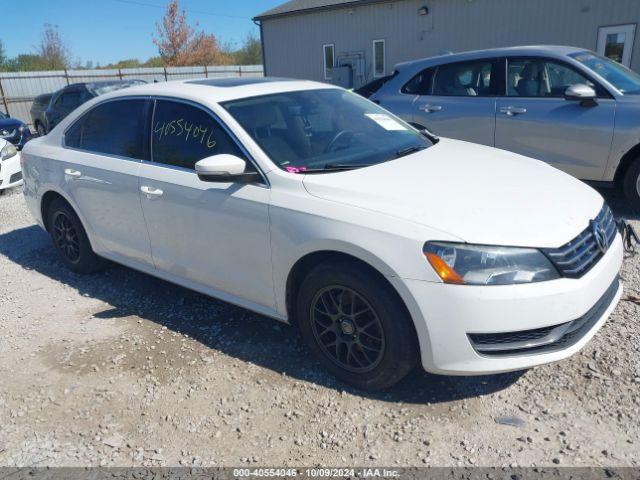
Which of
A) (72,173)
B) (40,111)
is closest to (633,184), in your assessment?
(72,173)

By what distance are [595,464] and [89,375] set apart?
282cm

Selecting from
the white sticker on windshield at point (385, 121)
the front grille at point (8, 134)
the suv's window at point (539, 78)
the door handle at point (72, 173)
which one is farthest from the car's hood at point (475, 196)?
the front grille at point (8, 134)

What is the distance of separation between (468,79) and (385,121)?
2646 millimetres

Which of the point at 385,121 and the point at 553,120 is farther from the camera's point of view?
the point at 553,120

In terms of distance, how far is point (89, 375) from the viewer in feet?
10.6

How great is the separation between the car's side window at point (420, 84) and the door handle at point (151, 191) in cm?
390

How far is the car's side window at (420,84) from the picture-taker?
20.6ft

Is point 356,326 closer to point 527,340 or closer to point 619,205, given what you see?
point 527,340

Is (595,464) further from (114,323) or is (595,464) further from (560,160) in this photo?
(560,160)

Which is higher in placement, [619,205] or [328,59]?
[328,59]

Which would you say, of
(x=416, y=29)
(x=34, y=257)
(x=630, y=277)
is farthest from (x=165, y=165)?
(x=416, y=29)

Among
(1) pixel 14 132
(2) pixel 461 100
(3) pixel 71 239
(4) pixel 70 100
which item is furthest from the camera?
(4) pixel 70 100

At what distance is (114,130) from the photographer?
404cm

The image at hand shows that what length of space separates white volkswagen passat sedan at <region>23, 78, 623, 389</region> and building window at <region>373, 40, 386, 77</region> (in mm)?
14450
